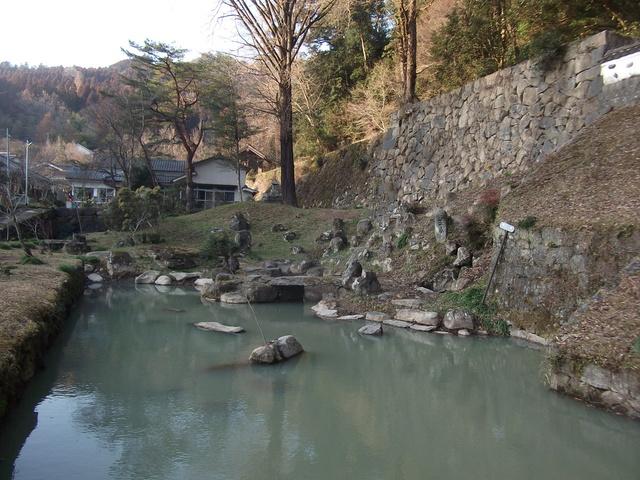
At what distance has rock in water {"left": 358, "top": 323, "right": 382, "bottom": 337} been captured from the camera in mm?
10250

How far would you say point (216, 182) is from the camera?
37812mm

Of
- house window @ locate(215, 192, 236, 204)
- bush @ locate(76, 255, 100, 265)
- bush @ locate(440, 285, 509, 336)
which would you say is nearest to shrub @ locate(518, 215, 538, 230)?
bush @ locate(440, 285, 509, 336)

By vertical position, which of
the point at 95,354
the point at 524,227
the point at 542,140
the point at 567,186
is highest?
the point at 542,140

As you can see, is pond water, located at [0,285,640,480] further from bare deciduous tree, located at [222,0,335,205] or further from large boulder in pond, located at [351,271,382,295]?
bare deciduous tree, located at [222,0,335,205]

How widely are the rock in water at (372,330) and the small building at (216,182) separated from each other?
90.4 feet

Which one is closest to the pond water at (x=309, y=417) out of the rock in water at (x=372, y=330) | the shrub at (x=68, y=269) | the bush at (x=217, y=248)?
the rock in water at (x=372, y=330)

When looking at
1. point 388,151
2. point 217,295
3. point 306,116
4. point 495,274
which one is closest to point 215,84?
point 306,116

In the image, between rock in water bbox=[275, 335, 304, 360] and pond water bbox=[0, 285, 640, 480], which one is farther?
rock in water bbox=[275, 335, 304, 360]

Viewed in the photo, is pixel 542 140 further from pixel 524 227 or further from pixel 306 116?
pixel 306 116

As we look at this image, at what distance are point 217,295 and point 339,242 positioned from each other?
522 cm

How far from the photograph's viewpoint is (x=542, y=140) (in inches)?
539

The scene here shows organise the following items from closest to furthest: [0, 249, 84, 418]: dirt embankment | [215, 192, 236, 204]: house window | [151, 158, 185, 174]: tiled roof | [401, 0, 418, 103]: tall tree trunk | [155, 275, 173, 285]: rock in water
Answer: [0, 249, 84, 418]: dirt embankment < [155, 275, 173, 285]: rock in water < [401, 0, 418, 103]: tall tree trunk < [215, 192, 236, 204]: house window < [151, 158, 185, 174]: tiled roof

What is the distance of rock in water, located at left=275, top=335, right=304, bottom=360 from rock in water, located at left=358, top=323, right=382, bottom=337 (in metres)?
1.71

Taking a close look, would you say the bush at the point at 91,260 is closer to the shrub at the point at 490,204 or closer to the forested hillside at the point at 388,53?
the forested hillside at the point at 388,53
